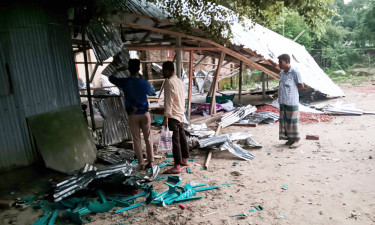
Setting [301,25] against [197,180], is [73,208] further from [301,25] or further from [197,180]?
[301,25]

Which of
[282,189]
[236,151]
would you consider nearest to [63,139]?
[236,151]

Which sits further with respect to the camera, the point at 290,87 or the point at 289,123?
the point at 289,123

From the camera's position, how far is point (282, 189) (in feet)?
12.6

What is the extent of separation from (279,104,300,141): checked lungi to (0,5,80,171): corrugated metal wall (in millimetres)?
4547

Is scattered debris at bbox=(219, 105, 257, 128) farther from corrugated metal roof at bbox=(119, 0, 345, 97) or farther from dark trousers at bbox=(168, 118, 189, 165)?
dark trousers at bbox=(168, 118, 189, 165)

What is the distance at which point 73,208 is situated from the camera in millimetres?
3443

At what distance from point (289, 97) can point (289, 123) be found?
0.58m

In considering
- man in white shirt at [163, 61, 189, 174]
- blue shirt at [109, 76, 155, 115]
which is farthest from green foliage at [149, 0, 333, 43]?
blue shirt at [109, 76, 155, 115]

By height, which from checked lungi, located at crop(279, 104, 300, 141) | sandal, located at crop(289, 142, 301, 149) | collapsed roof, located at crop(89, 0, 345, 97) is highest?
collapsed roof, located at crop(89, 0, 345, 97)

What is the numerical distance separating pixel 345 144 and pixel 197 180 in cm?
375

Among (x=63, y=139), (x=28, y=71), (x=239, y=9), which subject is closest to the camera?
(x=28, y=71)

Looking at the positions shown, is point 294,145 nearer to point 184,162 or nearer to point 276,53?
point 184,162

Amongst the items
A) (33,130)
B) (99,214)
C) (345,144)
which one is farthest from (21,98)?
(345,144)

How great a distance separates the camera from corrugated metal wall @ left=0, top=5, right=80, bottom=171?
3898mm
